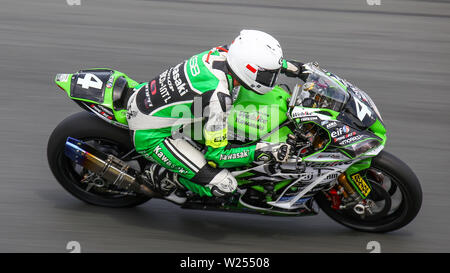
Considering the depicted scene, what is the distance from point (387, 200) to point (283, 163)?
0.97m

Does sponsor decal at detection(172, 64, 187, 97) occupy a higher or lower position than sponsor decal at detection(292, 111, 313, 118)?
higher

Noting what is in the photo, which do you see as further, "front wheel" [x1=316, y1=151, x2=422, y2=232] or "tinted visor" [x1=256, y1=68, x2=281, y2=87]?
"front wheel" [x1=316, y1=151, x2=422, y2=232]

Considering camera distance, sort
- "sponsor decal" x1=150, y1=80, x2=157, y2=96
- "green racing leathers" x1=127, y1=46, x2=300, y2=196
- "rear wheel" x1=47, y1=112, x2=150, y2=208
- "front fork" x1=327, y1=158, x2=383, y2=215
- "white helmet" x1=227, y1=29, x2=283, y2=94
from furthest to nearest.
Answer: "rear wheel" x1=47, y1=112, x2=150, y2=208 → "front fork" x1=327, y1=158, x2=383, y2=215 → "sponsor decal" x1=150, y1=80, x2=157, y2=96 → "green racing leathers" x1=127, y1=46, x2=300, y2=196 → "white helmet" x1=227, y1=29, x2=283, y2=94

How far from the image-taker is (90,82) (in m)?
4.98

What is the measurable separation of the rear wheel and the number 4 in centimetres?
25

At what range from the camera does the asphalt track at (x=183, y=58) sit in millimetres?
5098

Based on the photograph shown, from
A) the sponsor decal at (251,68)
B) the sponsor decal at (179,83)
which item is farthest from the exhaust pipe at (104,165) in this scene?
the sponsor decal at (251,68)

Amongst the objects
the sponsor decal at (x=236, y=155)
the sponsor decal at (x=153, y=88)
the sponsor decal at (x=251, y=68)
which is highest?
the sponsor decal at (x=251, y=68)

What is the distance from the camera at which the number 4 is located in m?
4.95

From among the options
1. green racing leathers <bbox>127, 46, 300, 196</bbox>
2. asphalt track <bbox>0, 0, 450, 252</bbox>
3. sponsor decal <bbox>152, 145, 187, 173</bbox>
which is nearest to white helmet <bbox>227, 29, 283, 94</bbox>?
green racing leathers <bbox>127, 46, 300, 196</bbox>

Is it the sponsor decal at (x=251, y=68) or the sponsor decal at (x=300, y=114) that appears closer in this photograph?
the sponsor decal at (x=251, y=68)

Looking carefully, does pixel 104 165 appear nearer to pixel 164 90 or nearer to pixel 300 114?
pixel 164 90

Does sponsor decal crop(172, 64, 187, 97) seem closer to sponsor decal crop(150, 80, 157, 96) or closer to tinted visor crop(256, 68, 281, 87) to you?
sponsor decal crop(150, 80, 157, 96)

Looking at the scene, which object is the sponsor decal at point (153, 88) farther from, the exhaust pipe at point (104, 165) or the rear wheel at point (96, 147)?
the exhaust pipe at point (104, 165)
